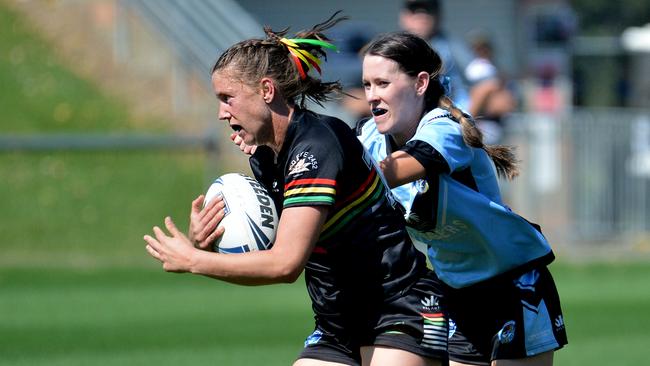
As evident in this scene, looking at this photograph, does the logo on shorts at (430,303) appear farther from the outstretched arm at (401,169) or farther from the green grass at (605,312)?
the green grass at (605,312)

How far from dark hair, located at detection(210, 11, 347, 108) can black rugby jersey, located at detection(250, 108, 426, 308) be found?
4.6 inches

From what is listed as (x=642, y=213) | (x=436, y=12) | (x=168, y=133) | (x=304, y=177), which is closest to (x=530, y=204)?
(x=642, y=213)

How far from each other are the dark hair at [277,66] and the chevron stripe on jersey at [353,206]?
0.43 m

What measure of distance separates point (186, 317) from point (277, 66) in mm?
6991

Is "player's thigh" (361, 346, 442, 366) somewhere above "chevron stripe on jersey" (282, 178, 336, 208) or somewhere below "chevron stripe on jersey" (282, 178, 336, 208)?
below

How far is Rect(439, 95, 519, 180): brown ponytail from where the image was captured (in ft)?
17.5

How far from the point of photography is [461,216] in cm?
538

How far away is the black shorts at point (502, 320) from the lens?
5.51 m

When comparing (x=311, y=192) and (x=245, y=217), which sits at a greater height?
(x=311, y=192)

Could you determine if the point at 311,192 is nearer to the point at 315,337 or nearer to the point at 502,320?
the point at 315,337

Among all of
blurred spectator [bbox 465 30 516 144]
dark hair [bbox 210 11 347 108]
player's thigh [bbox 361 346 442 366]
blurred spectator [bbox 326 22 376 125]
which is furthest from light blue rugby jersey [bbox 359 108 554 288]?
blurred spectator [bbox 326 22 376 125]

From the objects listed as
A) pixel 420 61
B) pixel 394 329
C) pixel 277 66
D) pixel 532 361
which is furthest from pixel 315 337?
pixel 420 61

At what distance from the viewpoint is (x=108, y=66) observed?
64.6ft

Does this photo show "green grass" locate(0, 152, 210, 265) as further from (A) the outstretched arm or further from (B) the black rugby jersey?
(A) the outstretched arm
